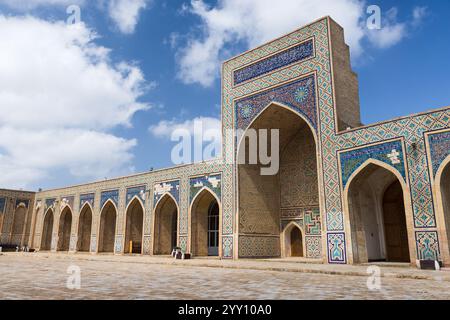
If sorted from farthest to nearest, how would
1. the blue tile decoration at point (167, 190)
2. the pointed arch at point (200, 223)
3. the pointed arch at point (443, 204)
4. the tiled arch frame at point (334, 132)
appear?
the blue tile decoration at point (167, 190) → the pointed arch at point (200, 223) → the tiled arch frame at point (334, 132) → the pointed arch at point (443, 204)

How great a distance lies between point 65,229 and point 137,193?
7909mm

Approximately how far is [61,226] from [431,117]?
20160 mm

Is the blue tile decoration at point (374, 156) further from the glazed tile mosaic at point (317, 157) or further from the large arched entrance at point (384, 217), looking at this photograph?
the large arched entrance at point (384, 217)

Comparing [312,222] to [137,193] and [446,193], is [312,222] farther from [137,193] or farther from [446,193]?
[137,193]

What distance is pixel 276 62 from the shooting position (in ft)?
39.8

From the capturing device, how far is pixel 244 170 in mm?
12797

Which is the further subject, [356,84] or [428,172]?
[356,84]

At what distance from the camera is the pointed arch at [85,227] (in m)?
20.1

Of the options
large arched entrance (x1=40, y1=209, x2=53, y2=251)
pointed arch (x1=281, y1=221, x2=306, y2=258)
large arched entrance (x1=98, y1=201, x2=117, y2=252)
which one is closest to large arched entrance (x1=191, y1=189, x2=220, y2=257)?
pointed arch (x1=281, y1=221, x2=306, y2=258)

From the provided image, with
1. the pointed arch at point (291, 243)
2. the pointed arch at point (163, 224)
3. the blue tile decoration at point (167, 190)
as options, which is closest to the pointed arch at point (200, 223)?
the blue tile decoration at point (167, 190)

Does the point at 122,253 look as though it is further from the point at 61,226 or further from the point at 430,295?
the point at 430,295

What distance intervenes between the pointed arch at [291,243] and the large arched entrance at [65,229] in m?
13.9
